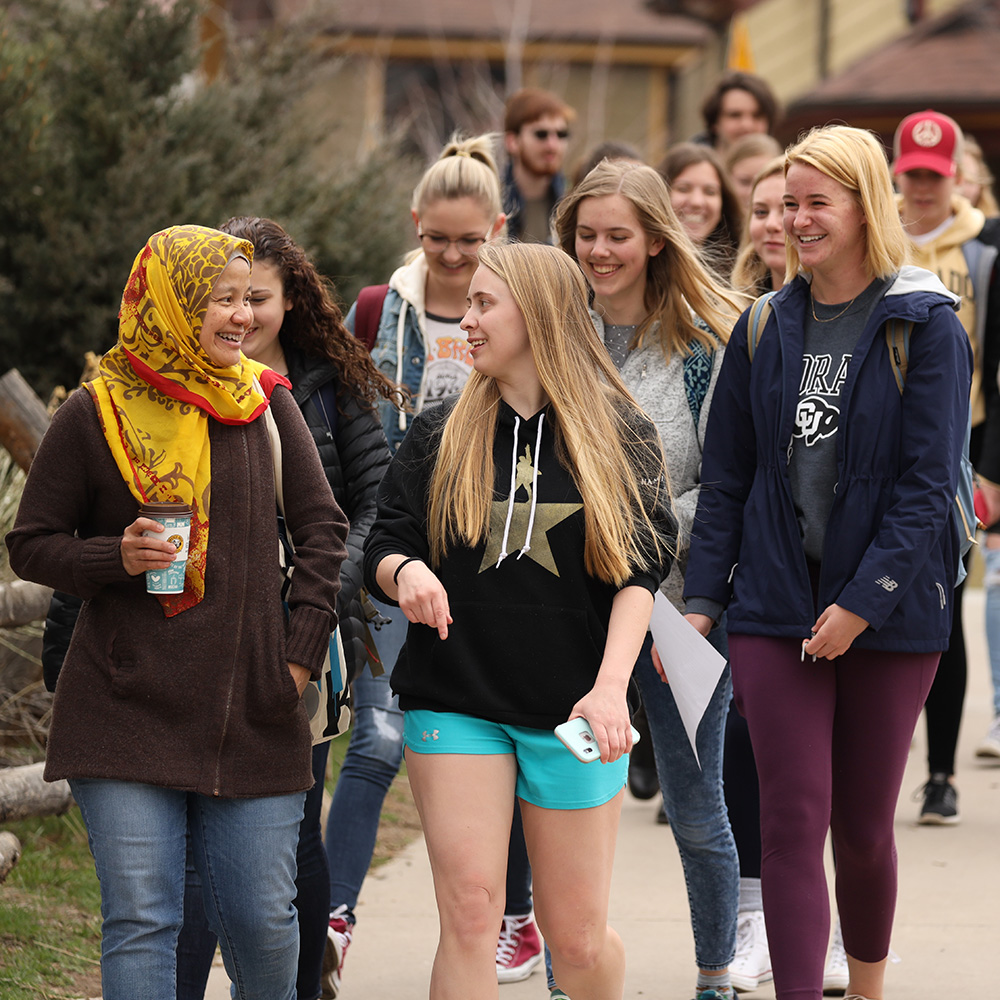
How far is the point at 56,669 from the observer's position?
3.32m

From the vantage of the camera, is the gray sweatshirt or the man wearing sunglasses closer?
the gray sweatshirt

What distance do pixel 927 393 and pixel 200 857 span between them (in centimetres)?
196

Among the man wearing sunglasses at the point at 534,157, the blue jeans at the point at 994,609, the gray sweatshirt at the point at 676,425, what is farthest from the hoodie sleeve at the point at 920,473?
the man wearing sunglasses at the point at 534,157

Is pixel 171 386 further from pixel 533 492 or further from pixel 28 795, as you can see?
pixel 28 795

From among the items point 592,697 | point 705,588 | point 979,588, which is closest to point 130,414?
point 592,697

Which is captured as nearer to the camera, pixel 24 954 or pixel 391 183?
pixel 24 954

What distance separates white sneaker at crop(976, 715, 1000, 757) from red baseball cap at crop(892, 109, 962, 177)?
269 centimetres

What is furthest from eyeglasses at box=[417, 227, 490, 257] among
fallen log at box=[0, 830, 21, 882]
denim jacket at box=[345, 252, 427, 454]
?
fallen log at box=[0, 830, 21, 882]

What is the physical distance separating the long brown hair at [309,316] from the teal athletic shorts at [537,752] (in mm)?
1136

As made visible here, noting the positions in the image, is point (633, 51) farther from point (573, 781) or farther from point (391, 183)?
point (573, 781)

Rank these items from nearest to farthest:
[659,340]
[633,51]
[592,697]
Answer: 1. [592,697]
2. [659,340]
3. [633,51]

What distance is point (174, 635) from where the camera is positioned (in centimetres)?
305

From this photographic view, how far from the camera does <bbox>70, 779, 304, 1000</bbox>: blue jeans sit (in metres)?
2.96

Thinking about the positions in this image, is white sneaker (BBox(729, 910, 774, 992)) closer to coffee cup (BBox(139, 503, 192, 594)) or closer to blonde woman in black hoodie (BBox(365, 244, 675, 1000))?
blonde woman in black hoodie (BBox(365, 244, 675, 1000))
